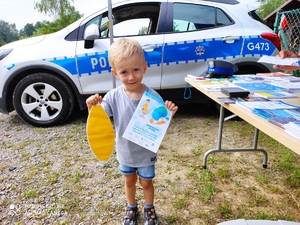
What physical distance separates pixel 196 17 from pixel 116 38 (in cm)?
106

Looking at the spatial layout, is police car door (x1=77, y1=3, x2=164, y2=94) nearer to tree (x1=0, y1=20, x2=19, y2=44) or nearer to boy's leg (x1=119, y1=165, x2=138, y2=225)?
boy's leg (x1=119, y1=165, x2=138, y2=225)

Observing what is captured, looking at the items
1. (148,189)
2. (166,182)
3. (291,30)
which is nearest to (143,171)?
(148,189)

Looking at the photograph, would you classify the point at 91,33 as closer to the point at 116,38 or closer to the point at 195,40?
the point at 116,38

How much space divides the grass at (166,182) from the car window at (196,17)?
137 centimetres

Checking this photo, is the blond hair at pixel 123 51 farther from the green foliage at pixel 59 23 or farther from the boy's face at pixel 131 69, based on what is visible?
the green foliage at pixel 59 23

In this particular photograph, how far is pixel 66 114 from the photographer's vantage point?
10.8 feet

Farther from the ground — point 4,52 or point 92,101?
point 4,52

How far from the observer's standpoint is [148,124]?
1.30 metres

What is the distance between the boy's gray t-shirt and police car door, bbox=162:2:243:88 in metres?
1.87

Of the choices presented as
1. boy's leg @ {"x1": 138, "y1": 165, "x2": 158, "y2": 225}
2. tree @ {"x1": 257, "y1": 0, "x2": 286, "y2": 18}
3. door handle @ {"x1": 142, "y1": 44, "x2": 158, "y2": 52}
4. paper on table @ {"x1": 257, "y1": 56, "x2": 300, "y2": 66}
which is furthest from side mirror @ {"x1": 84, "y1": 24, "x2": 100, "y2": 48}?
tree @ {"x1": 257, "y1": 0, "x2": 286, "y2": 18}

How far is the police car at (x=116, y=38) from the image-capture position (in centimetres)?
311

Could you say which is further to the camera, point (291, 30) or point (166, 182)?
point (291, 30)

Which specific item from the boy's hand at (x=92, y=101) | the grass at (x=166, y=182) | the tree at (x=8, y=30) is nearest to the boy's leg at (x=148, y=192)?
the grass at (x=166, y=182)

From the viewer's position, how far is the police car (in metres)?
3.11
